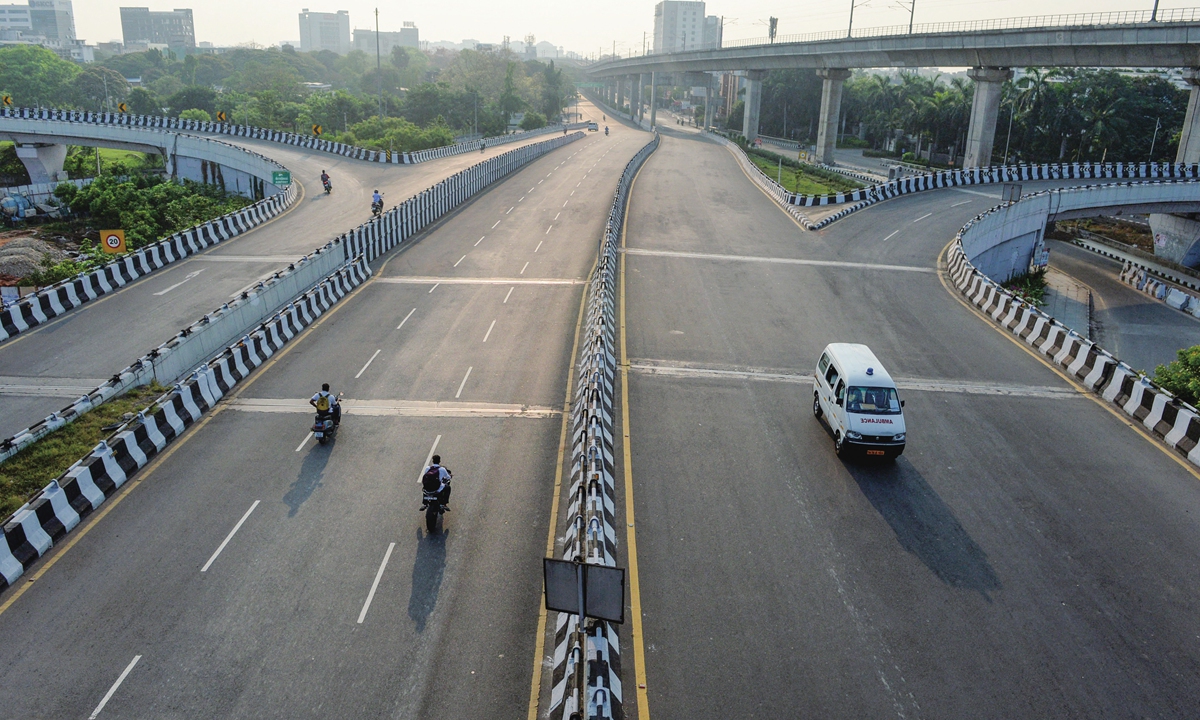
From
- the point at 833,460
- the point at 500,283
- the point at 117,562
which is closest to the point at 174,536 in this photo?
the point at 117,562

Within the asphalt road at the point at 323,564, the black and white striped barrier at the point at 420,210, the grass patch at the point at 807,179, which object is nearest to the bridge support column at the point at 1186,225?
the grass patch at the point at 807,179

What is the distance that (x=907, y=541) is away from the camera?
46.0ft

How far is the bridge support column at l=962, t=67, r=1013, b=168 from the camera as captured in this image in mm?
62094

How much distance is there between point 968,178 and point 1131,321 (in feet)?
59.9

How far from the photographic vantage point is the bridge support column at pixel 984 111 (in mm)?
62094

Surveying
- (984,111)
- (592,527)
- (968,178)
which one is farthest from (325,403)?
(984,111)

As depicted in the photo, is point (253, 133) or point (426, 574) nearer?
point (426, 574)

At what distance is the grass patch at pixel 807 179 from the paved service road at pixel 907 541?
37767 millimetres

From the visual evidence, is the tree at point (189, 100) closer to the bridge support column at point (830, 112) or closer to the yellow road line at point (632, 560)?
the bridge support column at point (830, 112)

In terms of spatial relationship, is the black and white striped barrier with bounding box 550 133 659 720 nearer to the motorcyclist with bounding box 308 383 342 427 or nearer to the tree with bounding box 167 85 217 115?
the motorcyclist with bounding box 308 383 342 427

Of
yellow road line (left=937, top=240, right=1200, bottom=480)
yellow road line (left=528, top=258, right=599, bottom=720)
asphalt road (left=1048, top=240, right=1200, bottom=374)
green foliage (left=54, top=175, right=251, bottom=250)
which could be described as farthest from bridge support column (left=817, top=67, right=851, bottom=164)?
yellow road line (left=528, top=258, right=599, bottom=720)

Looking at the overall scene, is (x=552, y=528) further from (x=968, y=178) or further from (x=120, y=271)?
(x=968, y=178)

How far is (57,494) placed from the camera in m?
14.0

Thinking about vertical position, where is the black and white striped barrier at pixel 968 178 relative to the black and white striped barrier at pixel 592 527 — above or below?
above
